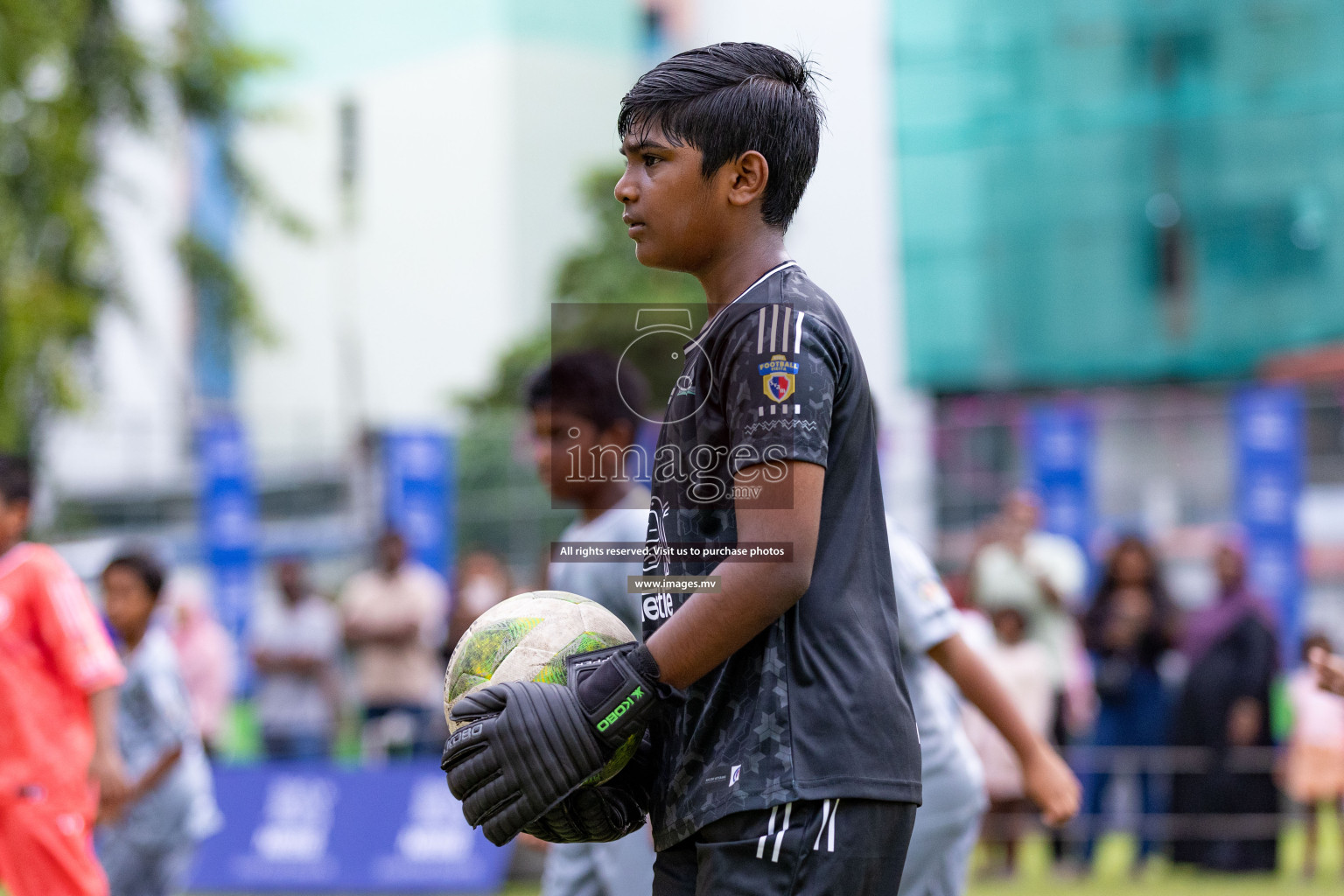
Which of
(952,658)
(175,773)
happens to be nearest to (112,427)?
(175,773)

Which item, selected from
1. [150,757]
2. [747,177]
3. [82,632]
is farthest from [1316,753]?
[747,177]

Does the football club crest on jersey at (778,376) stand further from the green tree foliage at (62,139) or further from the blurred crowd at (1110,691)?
the green tree foliage at (62,139)

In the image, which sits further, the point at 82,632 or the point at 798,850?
the point at 82,632

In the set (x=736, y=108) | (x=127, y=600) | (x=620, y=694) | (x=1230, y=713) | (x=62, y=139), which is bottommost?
(x=1230, y=713)

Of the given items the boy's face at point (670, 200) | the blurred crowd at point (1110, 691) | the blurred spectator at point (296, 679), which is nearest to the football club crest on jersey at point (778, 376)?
the boy's face at point (670, 200)

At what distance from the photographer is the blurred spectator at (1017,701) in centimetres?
1094

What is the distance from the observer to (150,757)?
7.49 m

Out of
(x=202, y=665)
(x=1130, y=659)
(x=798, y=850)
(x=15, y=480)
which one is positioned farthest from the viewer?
(x=1130, y=659)

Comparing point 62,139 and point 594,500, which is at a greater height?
point 62,139

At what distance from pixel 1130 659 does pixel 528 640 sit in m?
9.67

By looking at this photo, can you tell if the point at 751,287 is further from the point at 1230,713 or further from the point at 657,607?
the point at 1230,713

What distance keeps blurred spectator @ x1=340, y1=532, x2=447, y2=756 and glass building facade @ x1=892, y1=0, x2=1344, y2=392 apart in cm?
2055

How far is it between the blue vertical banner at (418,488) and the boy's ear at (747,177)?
14.5 metres

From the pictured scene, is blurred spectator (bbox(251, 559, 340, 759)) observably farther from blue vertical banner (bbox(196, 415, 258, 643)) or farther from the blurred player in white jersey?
the blurred player in white jersey
